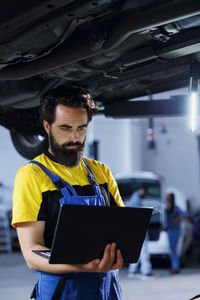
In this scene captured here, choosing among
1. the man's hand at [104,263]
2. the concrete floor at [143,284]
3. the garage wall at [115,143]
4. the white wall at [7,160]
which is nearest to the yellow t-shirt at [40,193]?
the man's hand at [104,263]

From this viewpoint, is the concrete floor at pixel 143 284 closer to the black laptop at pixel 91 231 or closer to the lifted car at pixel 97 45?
the lifted car at pixel 97 45

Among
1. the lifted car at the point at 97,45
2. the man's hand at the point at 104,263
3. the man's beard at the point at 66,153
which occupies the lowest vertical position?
the man's hand at the point at 104,263

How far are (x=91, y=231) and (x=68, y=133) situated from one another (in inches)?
20.6

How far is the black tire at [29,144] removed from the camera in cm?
433

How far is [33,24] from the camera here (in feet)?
7.92

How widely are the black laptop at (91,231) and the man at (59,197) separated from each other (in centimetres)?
4

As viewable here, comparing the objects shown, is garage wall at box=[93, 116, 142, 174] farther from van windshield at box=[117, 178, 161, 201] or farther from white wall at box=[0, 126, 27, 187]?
van windshield at box=[117, 178, 161, 201]

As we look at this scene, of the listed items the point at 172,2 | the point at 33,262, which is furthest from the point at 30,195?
the point at 172,2

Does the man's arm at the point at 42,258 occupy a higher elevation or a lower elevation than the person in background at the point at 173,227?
higher

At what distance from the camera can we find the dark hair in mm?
2137

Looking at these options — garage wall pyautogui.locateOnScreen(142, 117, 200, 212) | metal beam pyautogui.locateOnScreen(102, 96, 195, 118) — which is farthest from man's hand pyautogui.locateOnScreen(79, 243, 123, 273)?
garage wall pyautogui.locateOnScreen(142, 117, 200, 212)

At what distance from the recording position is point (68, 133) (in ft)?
6.92

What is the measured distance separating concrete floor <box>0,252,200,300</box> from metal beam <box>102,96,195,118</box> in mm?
2855

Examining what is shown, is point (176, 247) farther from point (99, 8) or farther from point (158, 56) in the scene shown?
point (99, 8)
